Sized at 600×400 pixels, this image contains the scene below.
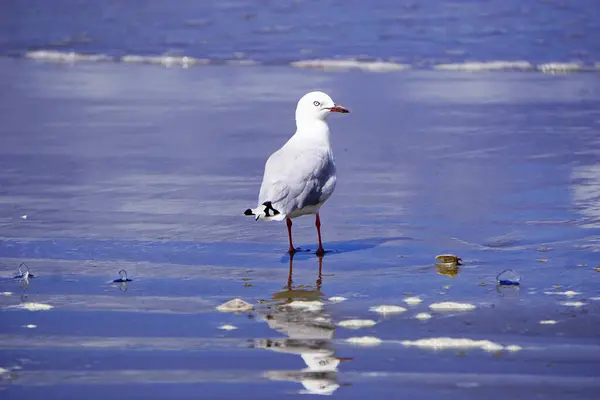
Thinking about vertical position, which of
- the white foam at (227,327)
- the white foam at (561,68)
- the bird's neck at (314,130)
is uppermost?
the white foam at (561,68)

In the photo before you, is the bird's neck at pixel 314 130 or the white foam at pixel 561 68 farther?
the white foam at pixel 561 68

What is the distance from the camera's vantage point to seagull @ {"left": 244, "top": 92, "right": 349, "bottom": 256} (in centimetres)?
753

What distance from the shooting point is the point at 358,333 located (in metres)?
5.71

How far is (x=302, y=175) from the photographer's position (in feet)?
25.3

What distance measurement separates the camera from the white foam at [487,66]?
16.9 m

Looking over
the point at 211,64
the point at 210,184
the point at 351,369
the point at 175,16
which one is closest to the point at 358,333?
the point at 351,369

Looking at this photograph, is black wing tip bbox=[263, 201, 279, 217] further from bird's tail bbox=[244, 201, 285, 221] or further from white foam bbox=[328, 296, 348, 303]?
white foam bbox=[328, 296, 348, 303]

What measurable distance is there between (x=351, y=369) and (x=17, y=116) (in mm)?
8697

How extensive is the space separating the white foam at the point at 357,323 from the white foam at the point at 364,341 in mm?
215

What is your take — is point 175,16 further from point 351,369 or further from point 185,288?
point 351,369

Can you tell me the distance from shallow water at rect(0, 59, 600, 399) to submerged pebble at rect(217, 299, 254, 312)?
0.32 ft

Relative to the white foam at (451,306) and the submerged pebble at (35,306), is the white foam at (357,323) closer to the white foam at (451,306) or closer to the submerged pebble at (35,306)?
the white foam at (451,306)

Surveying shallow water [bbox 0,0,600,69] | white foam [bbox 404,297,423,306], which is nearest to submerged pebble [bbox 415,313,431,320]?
white foam [bbox 404,297,423,306]

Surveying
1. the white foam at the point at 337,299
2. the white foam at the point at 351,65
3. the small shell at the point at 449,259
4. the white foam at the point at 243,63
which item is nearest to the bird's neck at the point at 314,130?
the small shell at the point at 449,259
